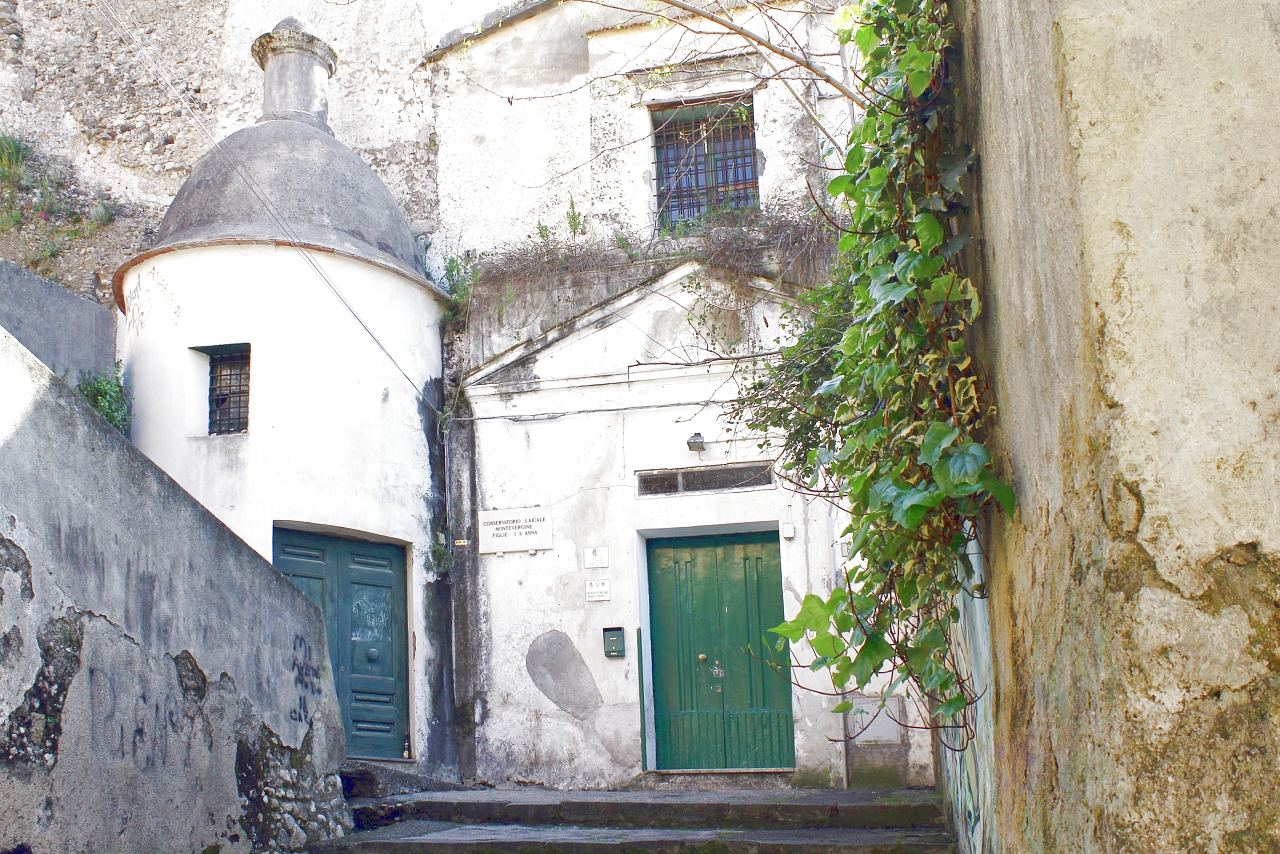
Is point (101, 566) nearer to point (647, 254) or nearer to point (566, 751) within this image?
point (566, 751)

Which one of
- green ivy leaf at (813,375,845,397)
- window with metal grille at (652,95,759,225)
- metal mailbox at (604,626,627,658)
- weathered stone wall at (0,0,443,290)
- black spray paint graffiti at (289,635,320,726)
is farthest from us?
weathered stone wall at (0,0,443,290)

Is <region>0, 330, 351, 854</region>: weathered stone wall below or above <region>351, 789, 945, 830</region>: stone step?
above

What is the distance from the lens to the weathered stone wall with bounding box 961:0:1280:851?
1.90 metres

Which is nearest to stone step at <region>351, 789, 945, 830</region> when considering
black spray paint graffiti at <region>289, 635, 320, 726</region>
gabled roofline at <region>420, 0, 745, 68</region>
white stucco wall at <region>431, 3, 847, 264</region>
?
black spray paint graffiti at <region>289, 635, 320, 726</region>

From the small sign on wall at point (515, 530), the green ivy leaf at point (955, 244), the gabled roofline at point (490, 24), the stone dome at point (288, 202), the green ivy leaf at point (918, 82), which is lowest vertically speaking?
the small sign on wall at point (515, 530)

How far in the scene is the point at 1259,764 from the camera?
1.87m

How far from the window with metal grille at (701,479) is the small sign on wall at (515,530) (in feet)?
2.96

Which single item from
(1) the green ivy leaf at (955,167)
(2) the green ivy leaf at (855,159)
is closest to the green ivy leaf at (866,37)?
(2) the green ivy leaf at (855,159)

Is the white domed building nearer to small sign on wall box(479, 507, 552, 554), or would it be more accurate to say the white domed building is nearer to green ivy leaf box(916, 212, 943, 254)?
small sign on wall box(479, 507, 552, 554)

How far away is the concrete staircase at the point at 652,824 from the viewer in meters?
5.60

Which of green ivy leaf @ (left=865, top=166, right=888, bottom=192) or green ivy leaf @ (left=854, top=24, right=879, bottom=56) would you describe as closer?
green ivy leaf @ (left=865, top=166, right=888, bottom=192)

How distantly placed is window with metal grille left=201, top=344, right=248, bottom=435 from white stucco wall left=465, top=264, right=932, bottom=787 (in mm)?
1935

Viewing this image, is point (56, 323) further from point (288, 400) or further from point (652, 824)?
point (652, 824)

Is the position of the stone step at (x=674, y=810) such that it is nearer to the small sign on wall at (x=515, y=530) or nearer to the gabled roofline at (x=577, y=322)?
the small sign on wall at (x=515, y=530)
